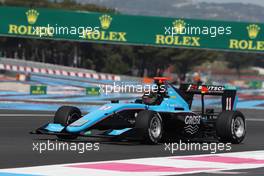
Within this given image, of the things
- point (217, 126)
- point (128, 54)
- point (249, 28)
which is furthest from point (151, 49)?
point (217, 126)

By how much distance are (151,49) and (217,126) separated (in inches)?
3309

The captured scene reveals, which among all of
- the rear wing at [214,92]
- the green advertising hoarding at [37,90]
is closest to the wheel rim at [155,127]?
the rear wing at [214,92]

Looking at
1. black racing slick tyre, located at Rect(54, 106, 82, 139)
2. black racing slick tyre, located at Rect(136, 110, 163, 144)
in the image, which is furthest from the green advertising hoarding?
black racing slick tyre, located at Rect(136, 110, 163, 144)

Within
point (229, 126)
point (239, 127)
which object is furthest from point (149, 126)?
point (239, 127)

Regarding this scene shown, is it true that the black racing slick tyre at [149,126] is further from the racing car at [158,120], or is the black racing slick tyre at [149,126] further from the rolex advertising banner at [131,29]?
the rolex advertising banner at [131,29]

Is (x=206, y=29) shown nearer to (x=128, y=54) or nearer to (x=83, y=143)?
(x=83, y=143)

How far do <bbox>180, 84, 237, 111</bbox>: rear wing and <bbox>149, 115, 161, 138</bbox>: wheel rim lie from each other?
5.87 ft

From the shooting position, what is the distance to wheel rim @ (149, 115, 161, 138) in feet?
45.9

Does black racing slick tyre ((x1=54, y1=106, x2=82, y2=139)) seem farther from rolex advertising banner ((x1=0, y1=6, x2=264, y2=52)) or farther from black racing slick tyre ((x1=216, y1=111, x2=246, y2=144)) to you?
rolex advertising banner ((x1=0, y1=6, x2=264, y2=52))

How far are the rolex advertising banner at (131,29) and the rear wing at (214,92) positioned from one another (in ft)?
80.1

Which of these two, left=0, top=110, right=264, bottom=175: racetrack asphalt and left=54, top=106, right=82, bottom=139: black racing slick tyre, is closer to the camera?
left=0, top=110, right=264, bottom=175: racetrack asphalt

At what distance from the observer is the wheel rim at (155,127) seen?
14.0 meters

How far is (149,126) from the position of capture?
44.9ft

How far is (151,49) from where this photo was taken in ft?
324
